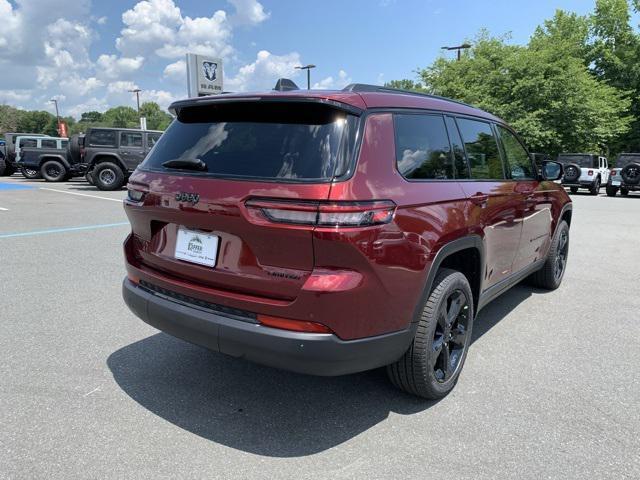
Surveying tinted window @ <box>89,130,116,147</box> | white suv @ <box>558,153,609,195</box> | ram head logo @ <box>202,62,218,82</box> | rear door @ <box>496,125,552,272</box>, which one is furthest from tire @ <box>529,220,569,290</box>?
ram head logo @ <box>202,62,218,82</box>

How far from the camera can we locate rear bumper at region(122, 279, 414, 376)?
222 centimetres

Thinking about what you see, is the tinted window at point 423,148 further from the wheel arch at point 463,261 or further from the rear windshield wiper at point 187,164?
the rear windshield wiper at point 187,164

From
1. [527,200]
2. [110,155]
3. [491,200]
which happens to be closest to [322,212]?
[491,200]

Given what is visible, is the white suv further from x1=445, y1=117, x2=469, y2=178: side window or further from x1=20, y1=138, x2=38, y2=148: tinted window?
x1=20, y1=138, x2=38, y2=148: tinted window

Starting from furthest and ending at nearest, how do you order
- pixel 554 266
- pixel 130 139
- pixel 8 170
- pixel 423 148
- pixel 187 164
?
1. pixel 8 170
2. pixel 130 139
3. pixel 554 266
4. pixel 423 148
5. pixel 187 164

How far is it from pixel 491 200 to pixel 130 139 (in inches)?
643

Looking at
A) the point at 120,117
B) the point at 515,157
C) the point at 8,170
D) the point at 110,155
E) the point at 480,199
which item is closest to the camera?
the point at 480,199

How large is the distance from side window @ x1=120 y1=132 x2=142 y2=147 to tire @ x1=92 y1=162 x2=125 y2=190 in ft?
2.84

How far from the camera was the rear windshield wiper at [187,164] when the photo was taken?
2.58 metres

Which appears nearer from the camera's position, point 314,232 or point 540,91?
point 314,232

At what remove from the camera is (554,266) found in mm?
5113

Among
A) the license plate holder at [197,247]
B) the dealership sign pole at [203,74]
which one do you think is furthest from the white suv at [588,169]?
the license plate holder at [197,247]

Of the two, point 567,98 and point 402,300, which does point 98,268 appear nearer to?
point 402,300

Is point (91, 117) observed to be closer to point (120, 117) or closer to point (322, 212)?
point (120, 117)
